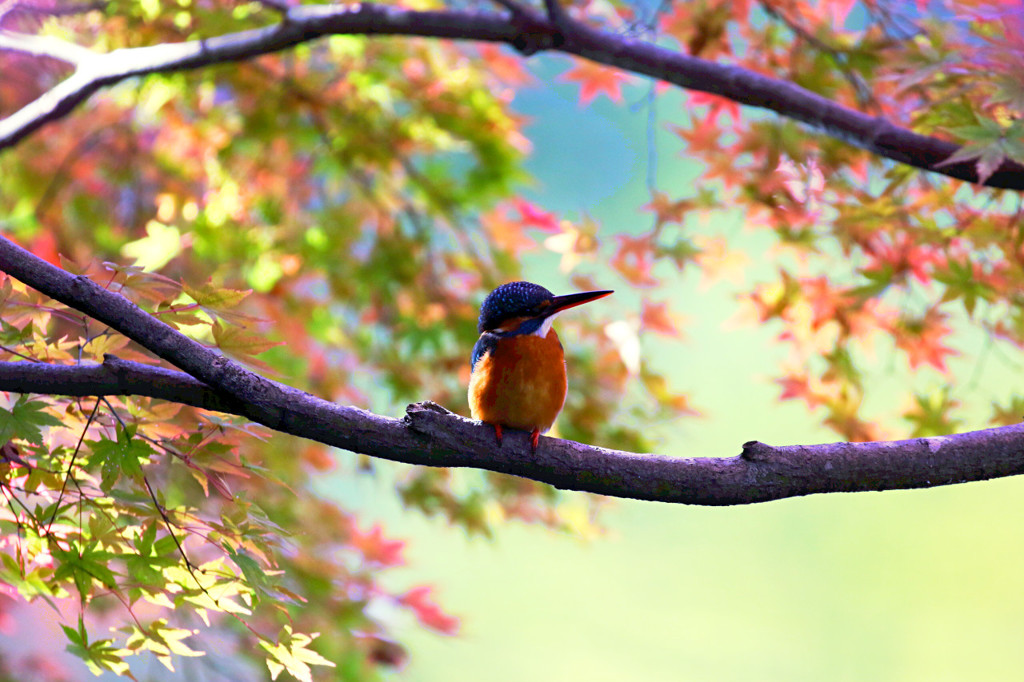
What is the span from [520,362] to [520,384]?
6cm

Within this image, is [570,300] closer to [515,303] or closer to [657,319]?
[515,303]

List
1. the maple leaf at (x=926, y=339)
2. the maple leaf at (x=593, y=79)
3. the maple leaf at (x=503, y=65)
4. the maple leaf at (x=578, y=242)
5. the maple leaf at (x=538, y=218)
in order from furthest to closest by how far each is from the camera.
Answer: the maple leaf at (x=503, y=65) → the maple leaf at (x=538, y=218) → the maple leaf at (x=593, y=79) → the maple leaf at (x=578, y=242) → the maple leaf at (x=926, y=339)

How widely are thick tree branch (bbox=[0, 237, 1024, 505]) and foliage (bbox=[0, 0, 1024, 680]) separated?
10 centimetres

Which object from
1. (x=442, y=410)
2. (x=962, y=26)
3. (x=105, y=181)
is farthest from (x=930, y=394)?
(x=105, y=181)

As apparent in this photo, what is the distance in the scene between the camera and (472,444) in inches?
45.5

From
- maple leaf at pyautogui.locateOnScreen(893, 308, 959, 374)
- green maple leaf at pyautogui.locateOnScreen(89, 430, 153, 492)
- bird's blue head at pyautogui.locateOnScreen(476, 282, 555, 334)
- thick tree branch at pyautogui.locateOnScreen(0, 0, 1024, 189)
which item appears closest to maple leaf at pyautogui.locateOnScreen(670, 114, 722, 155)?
thick tree branch at pyautogui.locateOnScreen(0, 0, 1024, 189)

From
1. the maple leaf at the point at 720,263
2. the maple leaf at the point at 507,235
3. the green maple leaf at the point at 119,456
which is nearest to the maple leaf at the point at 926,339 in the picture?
the maple leaf at the point at 720,263

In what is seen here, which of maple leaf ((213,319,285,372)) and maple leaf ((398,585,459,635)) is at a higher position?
maple leaf ((213,319,285,372))

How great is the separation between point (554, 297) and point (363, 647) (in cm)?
149

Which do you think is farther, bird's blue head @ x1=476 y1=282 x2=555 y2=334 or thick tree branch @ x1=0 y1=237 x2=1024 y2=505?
bird's blue head @ x1=476 y1=282 x2=555 y2=334

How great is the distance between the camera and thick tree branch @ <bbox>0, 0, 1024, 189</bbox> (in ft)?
5.11

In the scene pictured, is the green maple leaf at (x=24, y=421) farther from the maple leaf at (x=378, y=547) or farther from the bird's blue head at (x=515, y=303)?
the maple leaf at (x=378, y=547)

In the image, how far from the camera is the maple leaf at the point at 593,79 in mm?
2439

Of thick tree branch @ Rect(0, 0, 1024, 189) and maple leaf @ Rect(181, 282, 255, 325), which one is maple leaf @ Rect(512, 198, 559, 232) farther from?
maple leaf @ Rect(181, 282, 255, 325)
